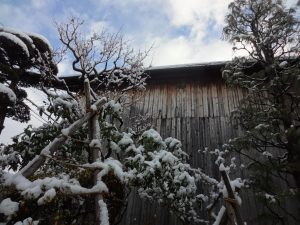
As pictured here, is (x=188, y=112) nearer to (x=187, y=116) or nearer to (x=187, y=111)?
(x=187, y=111)

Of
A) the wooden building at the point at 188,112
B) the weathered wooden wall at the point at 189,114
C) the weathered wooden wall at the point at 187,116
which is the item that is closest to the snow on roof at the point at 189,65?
the wooden building at the point at 188,112

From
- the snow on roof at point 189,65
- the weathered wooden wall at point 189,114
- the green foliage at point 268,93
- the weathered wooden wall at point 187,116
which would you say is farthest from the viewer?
the snow on roof at point 189,65

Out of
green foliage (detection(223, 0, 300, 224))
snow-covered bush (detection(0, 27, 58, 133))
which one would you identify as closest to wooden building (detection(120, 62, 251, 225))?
green foliage (detection(223, 0, 300, 224))

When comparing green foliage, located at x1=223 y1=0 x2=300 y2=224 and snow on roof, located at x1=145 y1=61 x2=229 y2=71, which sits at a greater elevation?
snow on roof, located at x1=145 y1=61 x2=229 y2=71

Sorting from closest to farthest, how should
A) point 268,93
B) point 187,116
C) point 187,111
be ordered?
point 268,93 < point 187,116 < point 187,111

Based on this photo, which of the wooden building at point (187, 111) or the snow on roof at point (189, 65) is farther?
the snow on roof at point (189, 65)

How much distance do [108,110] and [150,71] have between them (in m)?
4.89

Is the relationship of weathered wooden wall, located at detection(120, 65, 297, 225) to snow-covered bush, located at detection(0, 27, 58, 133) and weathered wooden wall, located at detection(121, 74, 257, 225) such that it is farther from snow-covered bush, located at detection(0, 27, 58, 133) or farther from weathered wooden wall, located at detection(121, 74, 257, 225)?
snow-covered bush, located at detection(0, 27, 58, 133)

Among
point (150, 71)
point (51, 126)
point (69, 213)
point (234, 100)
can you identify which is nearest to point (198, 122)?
point (234, 100)

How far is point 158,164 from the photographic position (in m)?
5.80

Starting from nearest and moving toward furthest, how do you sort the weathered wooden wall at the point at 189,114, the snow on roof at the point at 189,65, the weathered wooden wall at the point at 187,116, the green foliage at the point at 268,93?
the green foliage at the point at 268,93 → the weathered wooden wall at the point at 189,114 → the weathered wooden wall at the point at 187,116 → the snow on roof at the point at 189,65

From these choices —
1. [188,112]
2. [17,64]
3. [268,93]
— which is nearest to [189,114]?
[188,112]

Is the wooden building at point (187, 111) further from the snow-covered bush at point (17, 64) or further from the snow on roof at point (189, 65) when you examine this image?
the snow-covered bush at point (17, 64)

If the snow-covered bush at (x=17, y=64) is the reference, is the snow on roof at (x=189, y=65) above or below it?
above
